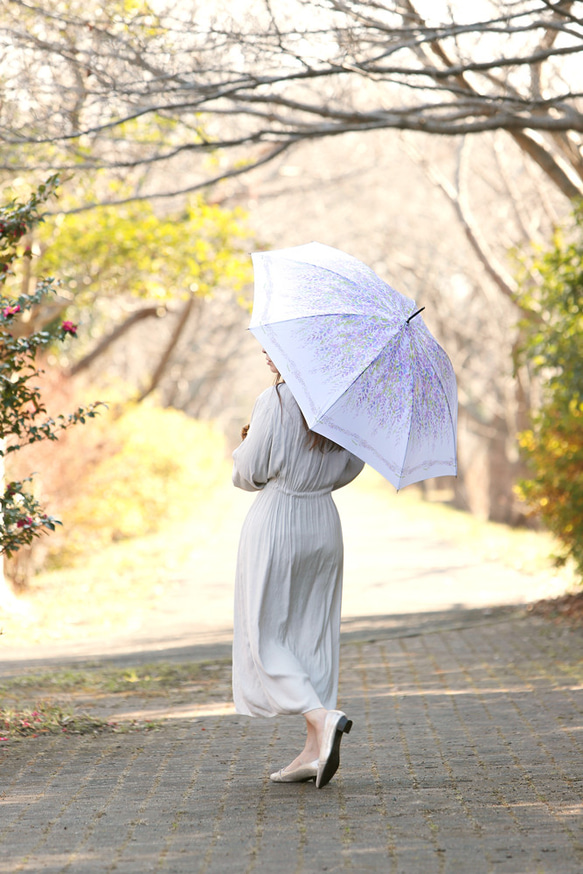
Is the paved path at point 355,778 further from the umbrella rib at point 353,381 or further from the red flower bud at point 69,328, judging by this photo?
the red flower bud at point 69,328

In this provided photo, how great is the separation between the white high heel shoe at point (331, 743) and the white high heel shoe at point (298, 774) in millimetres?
181

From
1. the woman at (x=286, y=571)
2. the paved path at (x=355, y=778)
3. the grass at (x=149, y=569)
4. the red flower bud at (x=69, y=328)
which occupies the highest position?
the red flower bud at (x=69, y=328)

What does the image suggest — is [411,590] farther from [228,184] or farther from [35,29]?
[228,184]

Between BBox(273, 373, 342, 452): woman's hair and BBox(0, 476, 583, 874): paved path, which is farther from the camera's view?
BBox(273, 373, 342, 452): woman's hair

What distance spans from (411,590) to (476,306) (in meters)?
15.8

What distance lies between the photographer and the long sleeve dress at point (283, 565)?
468cm

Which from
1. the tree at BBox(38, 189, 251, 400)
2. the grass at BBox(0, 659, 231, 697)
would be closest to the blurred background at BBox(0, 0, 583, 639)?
the tree at BBox(38, 189, 251, 400)

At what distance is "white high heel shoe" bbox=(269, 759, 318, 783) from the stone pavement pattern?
0.05 metres

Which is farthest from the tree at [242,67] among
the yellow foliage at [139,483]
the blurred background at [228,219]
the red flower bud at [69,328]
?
the yellow foliage at [139,483]

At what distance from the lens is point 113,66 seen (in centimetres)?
884

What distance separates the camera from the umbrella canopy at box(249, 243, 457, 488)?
4430 millimetres

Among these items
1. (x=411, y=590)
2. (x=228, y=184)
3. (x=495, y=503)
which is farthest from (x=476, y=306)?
(x=411, y=590)

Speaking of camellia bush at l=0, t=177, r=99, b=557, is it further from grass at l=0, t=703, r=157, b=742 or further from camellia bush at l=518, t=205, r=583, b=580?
camellia bush at l=518, t=205, r=583, b=580

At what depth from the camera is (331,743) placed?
4457 millimetres
